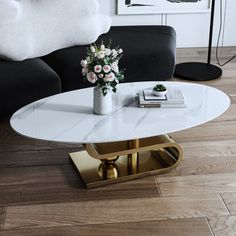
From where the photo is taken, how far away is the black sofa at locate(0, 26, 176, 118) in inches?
113

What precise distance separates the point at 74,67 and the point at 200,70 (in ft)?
4.35

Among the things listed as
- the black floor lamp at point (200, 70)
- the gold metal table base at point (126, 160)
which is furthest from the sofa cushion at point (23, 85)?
the black floor lamp at point (200, 70)

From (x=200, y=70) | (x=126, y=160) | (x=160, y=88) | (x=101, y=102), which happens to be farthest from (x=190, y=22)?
(x=101, y=102)

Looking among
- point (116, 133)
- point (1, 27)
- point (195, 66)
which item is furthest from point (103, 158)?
point (195, 66)

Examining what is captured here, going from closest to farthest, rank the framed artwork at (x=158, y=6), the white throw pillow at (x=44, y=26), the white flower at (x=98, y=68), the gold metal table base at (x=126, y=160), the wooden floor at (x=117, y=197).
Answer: the wooden floor at (x=117, y=197) → the white flower at (x=98, y=68) → the gold metal table base at (x=126, y=160) → the white throw pillow at (x=44, y=26) → the framed artwork at (x=158, y=6)

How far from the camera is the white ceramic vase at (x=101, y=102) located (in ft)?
7.51

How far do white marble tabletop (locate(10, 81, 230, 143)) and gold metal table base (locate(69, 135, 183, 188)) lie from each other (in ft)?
0.55

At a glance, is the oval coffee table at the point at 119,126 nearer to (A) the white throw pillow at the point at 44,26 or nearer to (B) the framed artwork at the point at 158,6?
(A) the white throw pillow at the point at 44,26

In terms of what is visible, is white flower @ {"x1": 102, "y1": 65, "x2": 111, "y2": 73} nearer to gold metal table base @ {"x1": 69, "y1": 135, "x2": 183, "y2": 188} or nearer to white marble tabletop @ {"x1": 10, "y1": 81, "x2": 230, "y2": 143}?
white marble tabletop @ {"x1": 10, "y1": 81, "x2": 230, "y2": 143}

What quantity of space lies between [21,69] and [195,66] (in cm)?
172

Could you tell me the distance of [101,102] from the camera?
2.29 meters

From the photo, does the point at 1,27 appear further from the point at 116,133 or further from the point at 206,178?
the point at 206,178

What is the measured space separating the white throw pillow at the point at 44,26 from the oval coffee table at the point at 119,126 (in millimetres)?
763

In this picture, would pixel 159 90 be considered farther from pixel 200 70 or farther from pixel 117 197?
pixel 200 70
